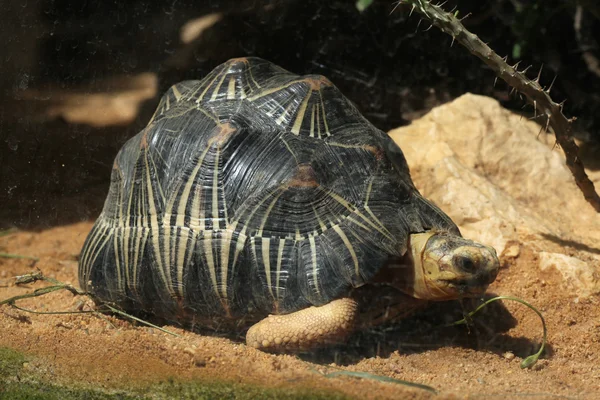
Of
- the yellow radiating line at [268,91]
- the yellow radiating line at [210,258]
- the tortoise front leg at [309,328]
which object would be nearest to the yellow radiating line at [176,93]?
the yellow radiating line at [268,91]

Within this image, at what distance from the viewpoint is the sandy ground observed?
2.38 metres

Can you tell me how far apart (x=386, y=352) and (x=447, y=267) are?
1.84 feet

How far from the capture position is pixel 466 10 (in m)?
6.00

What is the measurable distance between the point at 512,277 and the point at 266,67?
6.62 ft

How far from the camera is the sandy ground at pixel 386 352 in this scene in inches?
93.7

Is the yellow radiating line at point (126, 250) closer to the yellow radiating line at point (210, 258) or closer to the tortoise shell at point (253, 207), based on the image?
the tortoise shell at point (253, 207)

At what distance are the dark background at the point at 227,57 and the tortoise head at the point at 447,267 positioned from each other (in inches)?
96.6

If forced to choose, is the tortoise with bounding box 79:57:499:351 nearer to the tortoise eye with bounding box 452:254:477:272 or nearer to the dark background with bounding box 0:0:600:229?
the tortoise eye with bounding box 452:254:477:272

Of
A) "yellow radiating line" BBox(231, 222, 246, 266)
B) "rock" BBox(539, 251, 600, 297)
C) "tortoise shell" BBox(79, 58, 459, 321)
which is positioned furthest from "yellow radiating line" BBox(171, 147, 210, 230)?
"rock" BBox(539, 251, 600, 297)

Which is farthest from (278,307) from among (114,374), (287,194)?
(114,374)

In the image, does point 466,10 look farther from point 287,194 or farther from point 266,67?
point 287,194

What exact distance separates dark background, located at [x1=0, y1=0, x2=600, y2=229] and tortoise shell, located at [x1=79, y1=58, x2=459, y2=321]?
836 mm

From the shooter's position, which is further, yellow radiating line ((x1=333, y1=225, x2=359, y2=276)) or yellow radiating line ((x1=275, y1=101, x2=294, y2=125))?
yellow radiating line ((x1=275, y1=101, x2=294, y2=125))

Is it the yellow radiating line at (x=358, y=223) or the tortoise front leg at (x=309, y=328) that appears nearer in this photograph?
the tortoise front leg at (x=309, y=328)
